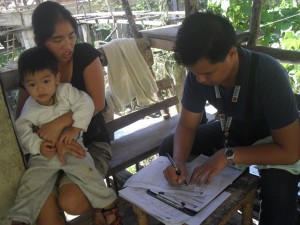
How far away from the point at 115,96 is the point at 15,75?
85 centimetres

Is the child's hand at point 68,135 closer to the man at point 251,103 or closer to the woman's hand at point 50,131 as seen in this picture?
the woman's hand at point 50,131

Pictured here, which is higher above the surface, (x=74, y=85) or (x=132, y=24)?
(x=132, y=24)

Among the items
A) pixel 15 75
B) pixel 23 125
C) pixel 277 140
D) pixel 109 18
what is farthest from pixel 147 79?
pixel 109 18

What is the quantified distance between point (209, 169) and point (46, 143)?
0.89 m

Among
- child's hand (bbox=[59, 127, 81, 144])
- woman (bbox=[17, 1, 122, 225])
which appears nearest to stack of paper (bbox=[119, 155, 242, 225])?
woman (bbox=[17, 1, 122, 225])

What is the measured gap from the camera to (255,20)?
231cm

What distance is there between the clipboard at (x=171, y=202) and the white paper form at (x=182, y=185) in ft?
0.09

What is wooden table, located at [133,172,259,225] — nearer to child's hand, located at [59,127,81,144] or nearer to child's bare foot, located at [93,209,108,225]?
child's bare foot, located at [93,209,108,225]

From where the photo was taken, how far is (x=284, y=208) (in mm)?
1459

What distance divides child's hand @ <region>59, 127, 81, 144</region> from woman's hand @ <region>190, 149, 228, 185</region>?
0.71 metres

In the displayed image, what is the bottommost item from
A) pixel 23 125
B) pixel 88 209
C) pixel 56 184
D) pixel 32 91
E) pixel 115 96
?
pixel 88 209

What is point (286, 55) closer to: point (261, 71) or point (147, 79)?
point (261, 71)

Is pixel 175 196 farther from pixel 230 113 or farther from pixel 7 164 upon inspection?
pixel 7 164

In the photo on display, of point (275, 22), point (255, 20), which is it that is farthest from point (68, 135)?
point (275, 22)
